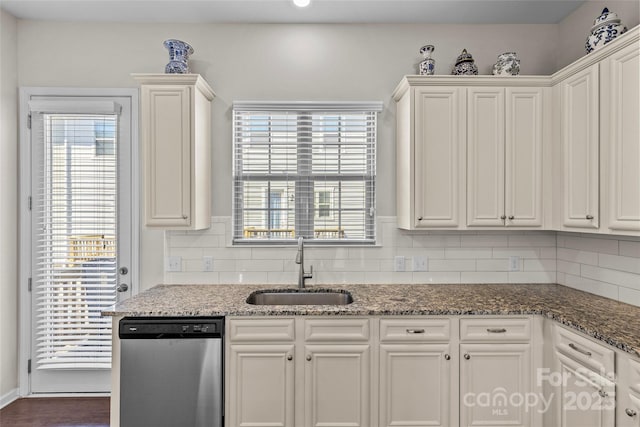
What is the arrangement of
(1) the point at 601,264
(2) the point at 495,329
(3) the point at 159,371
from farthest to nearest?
(1) the point at 601,264 < (2) the point at 495,329 < (3) the point at 159,371

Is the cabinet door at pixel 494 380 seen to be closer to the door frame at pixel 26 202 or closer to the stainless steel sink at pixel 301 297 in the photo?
the stainless steel sink at pixel 301 297

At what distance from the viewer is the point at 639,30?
70.7 inches

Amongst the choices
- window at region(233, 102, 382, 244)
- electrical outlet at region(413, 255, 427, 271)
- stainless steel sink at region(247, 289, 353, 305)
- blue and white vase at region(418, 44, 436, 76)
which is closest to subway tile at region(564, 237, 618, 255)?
electrical outlet at region(413, 255, 427, 271)

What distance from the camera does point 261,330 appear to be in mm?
2109

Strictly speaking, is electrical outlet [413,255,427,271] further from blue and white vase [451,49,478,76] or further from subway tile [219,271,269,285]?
blue and white vase [451,49,478,76]

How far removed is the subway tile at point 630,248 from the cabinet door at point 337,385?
1672 millimetres

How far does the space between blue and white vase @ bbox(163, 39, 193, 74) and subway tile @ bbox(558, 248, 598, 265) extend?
3.06 metres

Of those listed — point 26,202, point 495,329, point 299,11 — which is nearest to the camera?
point 495,329

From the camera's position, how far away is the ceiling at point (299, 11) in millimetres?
2572

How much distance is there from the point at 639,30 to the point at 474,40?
1.19 m

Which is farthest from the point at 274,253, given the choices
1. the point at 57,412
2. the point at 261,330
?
the point at 57,412

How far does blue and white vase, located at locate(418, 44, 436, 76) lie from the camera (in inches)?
103

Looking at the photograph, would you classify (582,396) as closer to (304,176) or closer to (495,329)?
(495,329)

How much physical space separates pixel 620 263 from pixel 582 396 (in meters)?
0.93
